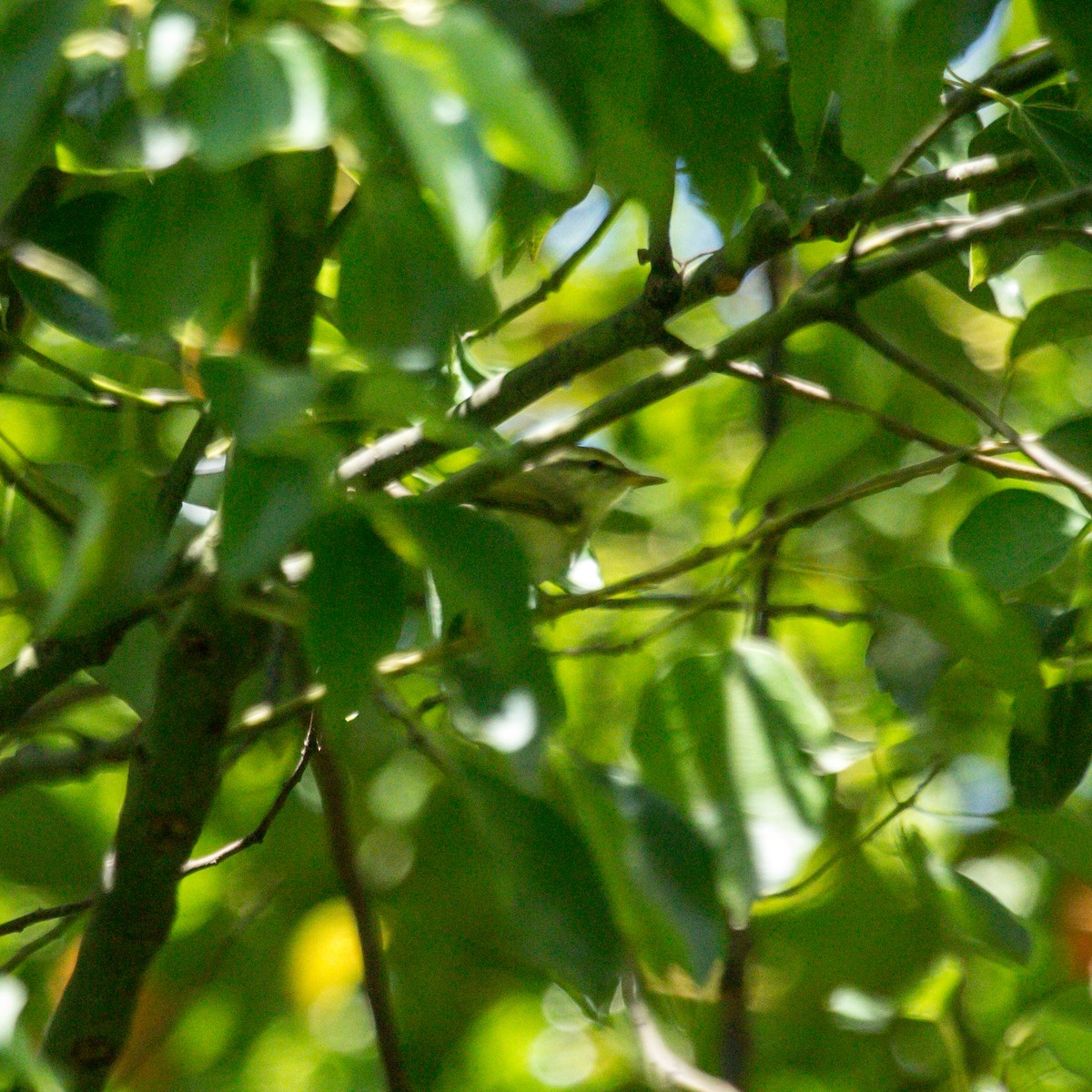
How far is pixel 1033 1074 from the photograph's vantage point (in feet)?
7.29

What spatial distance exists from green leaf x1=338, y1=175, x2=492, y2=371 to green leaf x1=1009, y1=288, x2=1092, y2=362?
947mm

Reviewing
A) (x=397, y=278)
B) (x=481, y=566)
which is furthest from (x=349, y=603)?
(x=397, y=278)

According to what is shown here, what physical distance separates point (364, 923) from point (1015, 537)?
93 centimetres

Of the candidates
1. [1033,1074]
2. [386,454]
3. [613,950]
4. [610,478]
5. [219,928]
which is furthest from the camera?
[610,478]

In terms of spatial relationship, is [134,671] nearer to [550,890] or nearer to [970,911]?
[550,890]

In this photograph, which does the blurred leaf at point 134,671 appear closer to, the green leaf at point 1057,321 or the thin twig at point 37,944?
the thin twig at point 37,944

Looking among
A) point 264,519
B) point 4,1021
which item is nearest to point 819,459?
point 264,519

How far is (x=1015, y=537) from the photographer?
1.50 m

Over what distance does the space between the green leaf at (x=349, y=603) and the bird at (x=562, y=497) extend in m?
1.91

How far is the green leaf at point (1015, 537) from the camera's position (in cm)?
147

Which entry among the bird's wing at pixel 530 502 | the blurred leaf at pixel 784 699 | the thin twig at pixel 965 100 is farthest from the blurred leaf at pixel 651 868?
the bird's wing at pixel 530 502

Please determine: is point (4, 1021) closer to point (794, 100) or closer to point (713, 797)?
point (713, 797)

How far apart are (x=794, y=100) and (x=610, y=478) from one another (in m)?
2.59

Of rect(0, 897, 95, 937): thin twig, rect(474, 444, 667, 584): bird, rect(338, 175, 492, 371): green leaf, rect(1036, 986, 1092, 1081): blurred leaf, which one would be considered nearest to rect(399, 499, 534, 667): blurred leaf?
rect(338, 175, 492, 371): green leaf
